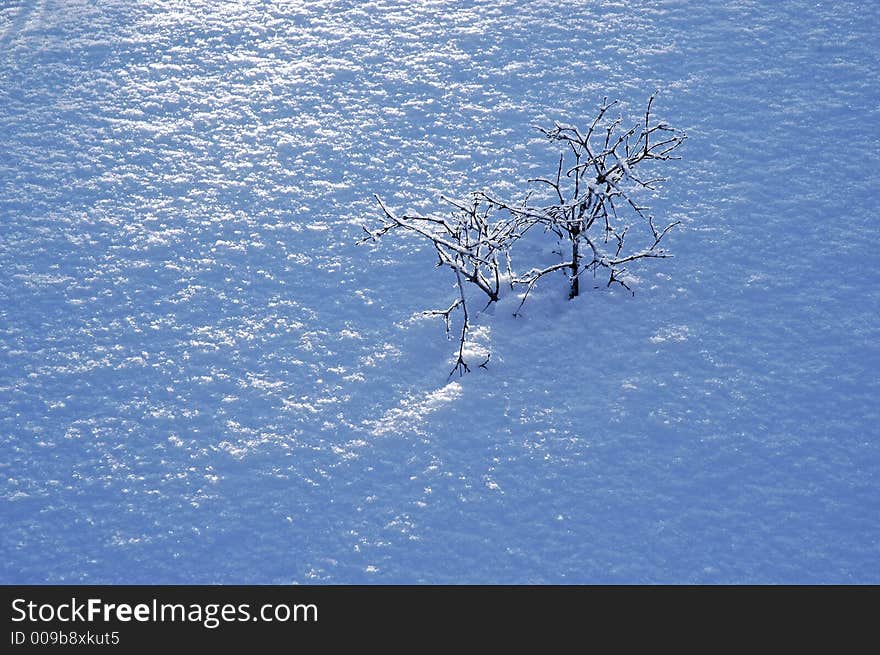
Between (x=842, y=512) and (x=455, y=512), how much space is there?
1652 millimetres

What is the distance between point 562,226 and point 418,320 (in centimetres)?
90

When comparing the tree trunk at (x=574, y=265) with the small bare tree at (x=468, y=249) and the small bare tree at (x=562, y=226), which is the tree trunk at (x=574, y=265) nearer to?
the small bare tree at (x=562, y=226)

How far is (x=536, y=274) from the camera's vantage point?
476 centimetres

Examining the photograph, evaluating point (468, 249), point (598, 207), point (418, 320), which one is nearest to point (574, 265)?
point (598, 207)

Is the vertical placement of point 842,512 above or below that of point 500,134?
below

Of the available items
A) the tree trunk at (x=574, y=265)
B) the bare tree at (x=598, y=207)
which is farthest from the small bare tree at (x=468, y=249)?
the tree trunk at (x=574, y=265)

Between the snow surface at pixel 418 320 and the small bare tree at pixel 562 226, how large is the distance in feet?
0.44

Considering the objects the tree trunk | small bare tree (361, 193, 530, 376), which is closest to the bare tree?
the tree trunk

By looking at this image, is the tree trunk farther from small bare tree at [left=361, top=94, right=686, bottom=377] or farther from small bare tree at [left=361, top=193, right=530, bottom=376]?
small bare tree at [left=361, top=193, right=530, bottom=376]

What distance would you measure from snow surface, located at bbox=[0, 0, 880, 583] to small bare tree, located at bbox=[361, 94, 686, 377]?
0.13 metres

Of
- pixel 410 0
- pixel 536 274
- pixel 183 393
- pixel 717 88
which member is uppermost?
pixel 410 0
